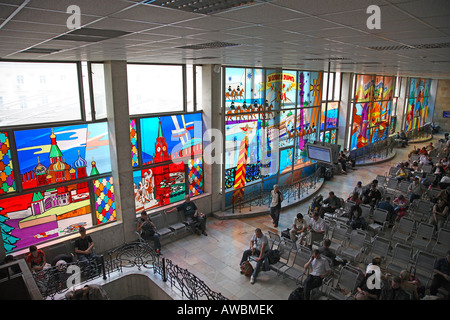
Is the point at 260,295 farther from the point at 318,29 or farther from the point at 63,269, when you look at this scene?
the point at 318,29

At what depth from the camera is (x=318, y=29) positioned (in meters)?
3.33

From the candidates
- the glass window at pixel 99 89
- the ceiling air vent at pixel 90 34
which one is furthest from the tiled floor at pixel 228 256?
the ceiling air vent at pixel 90 34

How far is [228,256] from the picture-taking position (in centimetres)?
862

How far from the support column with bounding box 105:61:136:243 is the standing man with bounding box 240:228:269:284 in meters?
3.52

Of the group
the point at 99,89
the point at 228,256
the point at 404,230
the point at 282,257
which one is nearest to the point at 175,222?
the point at 228,256

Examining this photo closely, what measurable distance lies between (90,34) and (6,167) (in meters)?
5.19

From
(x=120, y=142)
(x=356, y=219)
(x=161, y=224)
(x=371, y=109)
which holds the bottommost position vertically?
(x=161, y=224)

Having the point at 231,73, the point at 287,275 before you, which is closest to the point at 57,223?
the point at 287,275

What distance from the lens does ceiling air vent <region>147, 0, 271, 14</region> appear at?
2307mm

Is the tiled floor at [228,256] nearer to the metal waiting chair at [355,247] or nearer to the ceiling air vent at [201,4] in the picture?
the metal waiting chair at [355,247]

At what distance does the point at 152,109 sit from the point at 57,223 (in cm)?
402

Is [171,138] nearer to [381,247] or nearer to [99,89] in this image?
[99,89]

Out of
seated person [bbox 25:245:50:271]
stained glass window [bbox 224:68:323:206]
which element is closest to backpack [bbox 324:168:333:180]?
stained glass window [bbox 224:68:323:206]

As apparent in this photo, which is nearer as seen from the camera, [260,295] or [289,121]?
[260,295]
